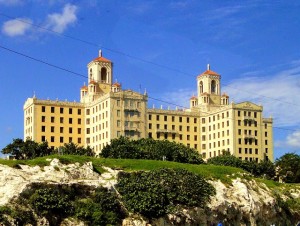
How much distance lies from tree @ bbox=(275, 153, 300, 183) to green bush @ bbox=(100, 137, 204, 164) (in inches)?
879

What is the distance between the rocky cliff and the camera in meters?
54.1

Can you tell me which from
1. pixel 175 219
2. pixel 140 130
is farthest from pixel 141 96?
pixel 175 219

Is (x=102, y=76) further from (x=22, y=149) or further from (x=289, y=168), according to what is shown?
(x=289, y=168)

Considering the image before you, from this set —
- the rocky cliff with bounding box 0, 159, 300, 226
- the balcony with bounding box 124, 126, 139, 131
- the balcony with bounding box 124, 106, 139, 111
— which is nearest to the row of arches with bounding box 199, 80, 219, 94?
the balcony with bounding box 124, 106, 139, 111

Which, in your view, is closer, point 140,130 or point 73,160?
point 73,160

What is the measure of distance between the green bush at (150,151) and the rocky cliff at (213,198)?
21300 millimetres

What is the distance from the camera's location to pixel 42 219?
5109 cm

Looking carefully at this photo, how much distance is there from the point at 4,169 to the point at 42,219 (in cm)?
700

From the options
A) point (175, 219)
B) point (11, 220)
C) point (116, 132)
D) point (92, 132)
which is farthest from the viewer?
point (92, 132)

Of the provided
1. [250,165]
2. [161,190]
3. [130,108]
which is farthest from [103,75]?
[161,190]

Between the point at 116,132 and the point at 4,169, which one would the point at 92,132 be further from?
the point at 4,169

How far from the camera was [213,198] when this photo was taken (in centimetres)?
6475

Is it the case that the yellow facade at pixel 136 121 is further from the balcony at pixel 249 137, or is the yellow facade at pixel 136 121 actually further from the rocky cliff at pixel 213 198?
the rocky cliff at pixel 213 198

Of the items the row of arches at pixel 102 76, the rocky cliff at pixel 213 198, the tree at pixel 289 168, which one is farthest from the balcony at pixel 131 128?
the rocky cliff at pixel 213 198
